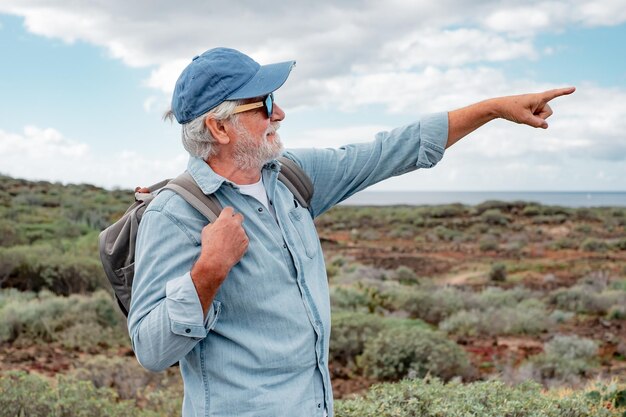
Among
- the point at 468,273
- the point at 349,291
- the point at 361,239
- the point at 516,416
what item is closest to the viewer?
the point at 516,416

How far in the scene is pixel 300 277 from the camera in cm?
229

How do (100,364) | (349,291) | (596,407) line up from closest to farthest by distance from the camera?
(596,407), (100,364), (349,291)

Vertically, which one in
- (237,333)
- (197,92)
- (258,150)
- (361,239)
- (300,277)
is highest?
(197,92)

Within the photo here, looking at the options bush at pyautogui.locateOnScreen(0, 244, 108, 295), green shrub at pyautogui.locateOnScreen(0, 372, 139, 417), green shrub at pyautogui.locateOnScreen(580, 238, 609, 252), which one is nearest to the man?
green shrub at pyautogui.locateOnScreen(0, 372, 139, 417)

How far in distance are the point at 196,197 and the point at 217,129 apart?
9.0 inches

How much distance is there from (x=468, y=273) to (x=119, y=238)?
16.9 m

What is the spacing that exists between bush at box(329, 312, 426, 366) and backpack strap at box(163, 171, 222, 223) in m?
6.27

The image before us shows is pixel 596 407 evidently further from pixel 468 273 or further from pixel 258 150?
pixel 468 273

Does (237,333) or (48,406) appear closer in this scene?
(237,333)

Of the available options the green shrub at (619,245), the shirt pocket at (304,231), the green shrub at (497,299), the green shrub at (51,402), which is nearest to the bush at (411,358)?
the green shrub at (51,402)

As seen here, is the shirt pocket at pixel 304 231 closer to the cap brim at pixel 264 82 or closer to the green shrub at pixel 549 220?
the cap brim at pixel 264 82

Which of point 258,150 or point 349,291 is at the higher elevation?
point 258,150

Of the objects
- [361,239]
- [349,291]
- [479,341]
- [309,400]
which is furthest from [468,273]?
[309,400]

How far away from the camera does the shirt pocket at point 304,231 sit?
7.88ft
